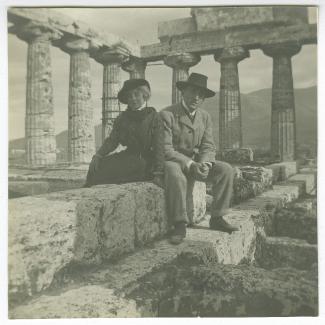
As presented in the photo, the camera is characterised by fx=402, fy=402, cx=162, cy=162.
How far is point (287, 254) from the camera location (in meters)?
4.61

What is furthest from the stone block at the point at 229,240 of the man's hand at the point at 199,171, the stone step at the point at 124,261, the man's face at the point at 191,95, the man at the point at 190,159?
the man's face at the point at 191,95

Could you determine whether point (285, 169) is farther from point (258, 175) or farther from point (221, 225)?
point (221, 225)

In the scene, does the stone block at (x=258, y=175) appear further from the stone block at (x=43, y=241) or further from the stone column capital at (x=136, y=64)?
the stone block at (x=43, y=241)

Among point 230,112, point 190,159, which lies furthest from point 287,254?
point 230,112

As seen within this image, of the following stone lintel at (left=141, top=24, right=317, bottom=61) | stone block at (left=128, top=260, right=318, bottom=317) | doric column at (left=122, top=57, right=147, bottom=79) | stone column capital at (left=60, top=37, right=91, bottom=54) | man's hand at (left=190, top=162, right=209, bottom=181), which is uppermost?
stone lintel at (left=141, top=24, right=317, bottom=61)

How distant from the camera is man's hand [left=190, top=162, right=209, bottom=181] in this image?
4406 millimetres

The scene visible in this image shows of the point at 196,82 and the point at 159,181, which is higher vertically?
the point at 196,82

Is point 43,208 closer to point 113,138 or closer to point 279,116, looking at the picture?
point 113,138

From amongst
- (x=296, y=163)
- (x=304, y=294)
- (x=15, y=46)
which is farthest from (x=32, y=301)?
(x=296, y=163)

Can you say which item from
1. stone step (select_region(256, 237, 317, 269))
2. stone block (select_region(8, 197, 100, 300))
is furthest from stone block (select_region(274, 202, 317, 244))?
stone block (select_region(8, 197, 100, 300))

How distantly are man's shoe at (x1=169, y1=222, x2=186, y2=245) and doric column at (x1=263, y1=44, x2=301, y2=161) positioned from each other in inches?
252

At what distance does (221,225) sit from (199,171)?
65cm

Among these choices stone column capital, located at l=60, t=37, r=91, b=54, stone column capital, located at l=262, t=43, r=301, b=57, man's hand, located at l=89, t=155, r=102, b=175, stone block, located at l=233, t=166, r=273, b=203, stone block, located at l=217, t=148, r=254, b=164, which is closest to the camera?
man's hand, located at l=89, t=155, r=102, b=175

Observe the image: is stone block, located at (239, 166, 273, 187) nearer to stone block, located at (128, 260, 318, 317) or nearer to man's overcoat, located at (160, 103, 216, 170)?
man's overcoat, located at (160, 103, 216, 170)
